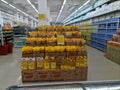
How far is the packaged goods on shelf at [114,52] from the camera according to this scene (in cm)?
639

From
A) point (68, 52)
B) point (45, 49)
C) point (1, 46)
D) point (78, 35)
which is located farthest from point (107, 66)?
point (1, 46)

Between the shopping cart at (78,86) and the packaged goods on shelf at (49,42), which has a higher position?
the packaged goods on shelf at (49,42)

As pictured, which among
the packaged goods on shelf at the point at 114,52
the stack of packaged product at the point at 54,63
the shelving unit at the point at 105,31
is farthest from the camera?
the shelving unit at the point at 105,31

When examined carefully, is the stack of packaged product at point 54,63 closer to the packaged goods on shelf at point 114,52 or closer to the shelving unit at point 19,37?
the packaged goods on shelf at point 114,52

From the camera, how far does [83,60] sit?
4.27 meters

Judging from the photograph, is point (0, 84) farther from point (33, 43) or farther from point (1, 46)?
point (1, 46)

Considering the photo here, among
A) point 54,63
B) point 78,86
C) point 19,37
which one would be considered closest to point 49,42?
point 54,63

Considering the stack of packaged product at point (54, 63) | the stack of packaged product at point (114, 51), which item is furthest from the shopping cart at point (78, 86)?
the stack of packaged product at point (114, 51)

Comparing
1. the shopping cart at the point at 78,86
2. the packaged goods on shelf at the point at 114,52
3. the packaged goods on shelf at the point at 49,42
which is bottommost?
the packaged goods on shelf at the point at 114,52

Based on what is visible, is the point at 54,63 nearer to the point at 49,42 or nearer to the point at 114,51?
the point at 49,42

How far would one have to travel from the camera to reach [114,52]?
265 inches

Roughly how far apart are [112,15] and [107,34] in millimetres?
1123

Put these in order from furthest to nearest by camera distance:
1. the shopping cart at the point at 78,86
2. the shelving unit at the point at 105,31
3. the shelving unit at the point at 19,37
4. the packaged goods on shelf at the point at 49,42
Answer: the shelving unit at the point at 19,37, the shelving unit at the point at 105,31, the packaged goods on shelf at the point at 49,42, the shopping cart at the point at 78,86

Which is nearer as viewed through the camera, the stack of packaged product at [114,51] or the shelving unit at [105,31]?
the stack of packaged product at [114,51]
